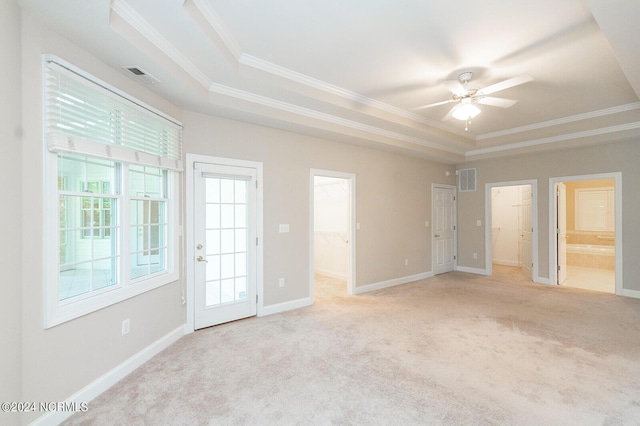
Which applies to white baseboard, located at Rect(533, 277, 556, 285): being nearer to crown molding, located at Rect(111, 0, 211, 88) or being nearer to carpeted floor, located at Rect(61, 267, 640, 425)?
carpeted floor, located at Rect(61, 267, 640, 425)

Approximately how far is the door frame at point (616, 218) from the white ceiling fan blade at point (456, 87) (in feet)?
12.1

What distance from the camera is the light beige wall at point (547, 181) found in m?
4.80

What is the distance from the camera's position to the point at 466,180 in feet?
22.5

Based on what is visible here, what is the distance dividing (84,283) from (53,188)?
0.77m

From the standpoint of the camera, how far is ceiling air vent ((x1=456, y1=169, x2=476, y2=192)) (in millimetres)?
6750

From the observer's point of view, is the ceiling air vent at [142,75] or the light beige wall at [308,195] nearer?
the ceiling air vent at [142,75]

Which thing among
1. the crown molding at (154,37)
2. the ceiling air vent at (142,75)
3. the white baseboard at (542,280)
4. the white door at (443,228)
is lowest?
the white baseboard at (542,280)

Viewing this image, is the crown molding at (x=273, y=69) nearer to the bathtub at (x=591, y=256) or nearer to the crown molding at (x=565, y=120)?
the crown molding at (x=565, y=120)

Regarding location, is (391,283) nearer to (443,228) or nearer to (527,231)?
(443,228)

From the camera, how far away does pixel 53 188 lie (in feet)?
6.47

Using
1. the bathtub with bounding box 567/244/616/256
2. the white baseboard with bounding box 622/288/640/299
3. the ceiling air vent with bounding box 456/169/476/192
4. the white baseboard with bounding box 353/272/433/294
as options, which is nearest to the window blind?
the white baseboard with bounding box 353/272/433/294

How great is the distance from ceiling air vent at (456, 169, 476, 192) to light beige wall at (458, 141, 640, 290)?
0.10m

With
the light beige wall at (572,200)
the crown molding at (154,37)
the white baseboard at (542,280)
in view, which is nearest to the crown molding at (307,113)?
the crown molding at (154,37)

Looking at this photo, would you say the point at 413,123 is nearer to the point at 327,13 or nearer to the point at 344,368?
the point at 327,13
